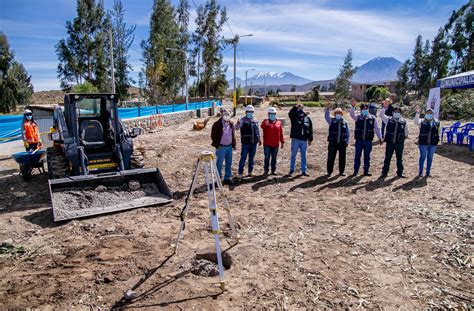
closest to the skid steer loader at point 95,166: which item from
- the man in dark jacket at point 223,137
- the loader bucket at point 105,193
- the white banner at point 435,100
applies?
the loader bucket at point 105,193

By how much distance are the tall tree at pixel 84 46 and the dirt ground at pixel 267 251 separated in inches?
1235

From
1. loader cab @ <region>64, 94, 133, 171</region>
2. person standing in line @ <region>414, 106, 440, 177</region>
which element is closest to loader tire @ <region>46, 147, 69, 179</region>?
loader cab @ <region>64, 94, 133, 171</region>

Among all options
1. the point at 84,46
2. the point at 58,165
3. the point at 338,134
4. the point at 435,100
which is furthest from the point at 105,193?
the point at 84,46

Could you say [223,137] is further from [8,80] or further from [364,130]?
[8,80]

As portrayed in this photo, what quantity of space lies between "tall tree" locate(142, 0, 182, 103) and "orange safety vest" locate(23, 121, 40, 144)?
2685 cm

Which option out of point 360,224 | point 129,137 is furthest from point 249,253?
point 129,137

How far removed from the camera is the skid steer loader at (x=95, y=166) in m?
5.97

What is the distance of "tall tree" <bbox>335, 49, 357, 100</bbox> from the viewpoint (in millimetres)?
56375

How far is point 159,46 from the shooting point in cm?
3819

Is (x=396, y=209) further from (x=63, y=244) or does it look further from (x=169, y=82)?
(x=169, y=82)

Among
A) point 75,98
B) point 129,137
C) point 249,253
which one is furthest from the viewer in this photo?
point 129,137

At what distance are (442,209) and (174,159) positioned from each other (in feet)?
24.5

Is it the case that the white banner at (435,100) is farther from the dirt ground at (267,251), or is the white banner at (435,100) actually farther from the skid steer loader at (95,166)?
the skid steer loader at (95,166)

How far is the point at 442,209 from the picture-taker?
6246mm
